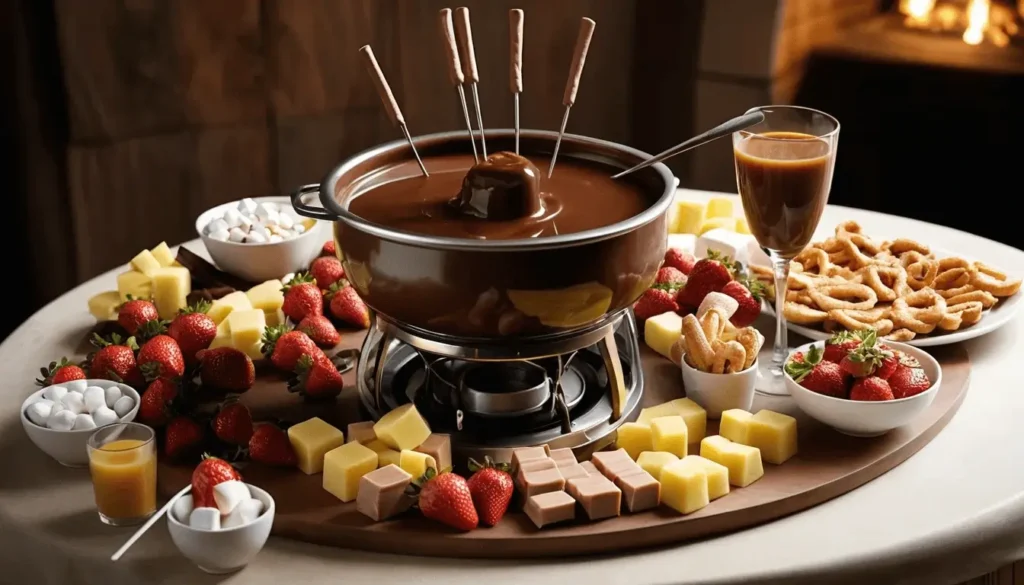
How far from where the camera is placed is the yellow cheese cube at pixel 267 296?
206 centimetres

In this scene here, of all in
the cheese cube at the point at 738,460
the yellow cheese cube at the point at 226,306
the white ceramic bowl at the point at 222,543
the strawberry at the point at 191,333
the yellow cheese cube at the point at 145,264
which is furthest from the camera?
the yellow cheese cube at the point at 145,264

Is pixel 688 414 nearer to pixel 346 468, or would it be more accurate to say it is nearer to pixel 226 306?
pixel 346 468

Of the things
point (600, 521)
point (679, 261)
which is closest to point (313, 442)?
point (600, 521)

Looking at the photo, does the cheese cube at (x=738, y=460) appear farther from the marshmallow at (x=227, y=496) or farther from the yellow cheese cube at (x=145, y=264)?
the yellow cheese cube at (x=145, y=264)

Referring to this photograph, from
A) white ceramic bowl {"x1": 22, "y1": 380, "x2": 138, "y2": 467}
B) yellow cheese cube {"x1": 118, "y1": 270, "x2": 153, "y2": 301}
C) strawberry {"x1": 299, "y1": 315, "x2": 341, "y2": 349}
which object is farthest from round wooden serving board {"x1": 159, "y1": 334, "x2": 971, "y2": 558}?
yellow cheese cube {"x1": 118, "y1": 270, "x2": 153, "y2": 301}

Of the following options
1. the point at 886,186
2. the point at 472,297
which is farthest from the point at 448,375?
the point at 886,186

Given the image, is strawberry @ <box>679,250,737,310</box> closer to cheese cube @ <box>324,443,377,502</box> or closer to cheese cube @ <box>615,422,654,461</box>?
cheese cube @ <box>615,422,654,461</box>

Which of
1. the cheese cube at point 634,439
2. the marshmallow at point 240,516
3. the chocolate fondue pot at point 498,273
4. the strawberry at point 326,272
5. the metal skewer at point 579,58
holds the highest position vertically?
the metal skewer at point 579,58

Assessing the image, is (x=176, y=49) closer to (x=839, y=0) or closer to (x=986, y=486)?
(x=839, y=0)

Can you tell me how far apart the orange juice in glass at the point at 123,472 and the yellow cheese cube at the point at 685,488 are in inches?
25.7

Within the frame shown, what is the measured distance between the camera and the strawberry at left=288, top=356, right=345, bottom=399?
1.78 m

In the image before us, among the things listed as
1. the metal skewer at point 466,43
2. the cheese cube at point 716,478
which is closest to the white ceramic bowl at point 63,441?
the metal skewer at point 466,43

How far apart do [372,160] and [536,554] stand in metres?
0.67

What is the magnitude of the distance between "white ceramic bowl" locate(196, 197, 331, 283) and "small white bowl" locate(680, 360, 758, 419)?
0.81 meters
